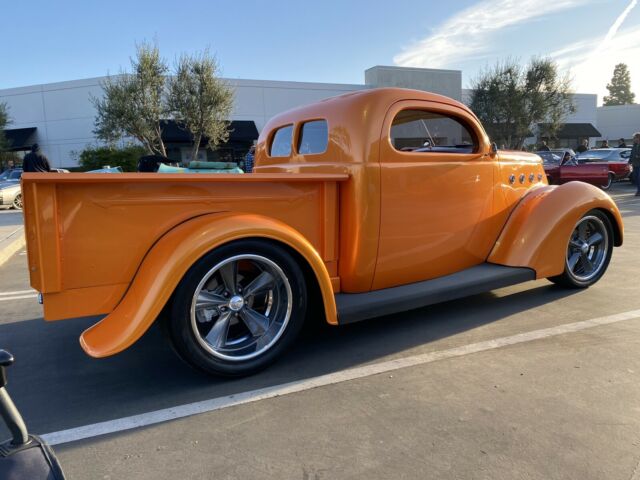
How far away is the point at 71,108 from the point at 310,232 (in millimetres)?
28643

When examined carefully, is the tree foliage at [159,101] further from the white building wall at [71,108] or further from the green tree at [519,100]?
the green tree at [519,100]

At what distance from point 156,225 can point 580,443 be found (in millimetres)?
2417

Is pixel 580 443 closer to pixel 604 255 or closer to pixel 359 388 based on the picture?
pixel 359 388

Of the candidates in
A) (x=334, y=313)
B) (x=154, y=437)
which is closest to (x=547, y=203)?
(x=334, y=313)

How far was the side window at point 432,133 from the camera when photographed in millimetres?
3787

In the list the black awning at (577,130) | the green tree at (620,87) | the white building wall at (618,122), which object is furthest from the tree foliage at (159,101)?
the green tree at (620,87)

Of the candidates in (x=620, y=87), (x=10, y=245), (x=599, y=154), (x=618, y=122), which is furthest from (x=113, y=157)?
(x=620, y=87)

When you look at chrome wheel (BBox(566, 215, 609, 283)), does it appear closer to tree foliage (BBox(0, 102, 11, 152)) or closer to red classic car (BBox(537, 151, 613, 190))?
red classic car (BBox(537, 151, 613, 190))

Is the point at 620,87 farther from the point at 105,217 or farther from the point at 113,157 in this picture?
the point at 105,217

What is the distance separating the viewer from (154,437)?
2326mm

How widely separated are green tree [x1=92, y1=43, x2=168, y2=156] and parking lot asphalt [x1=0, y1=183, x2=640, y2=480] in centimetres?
1927

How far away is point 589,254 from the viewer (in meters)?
4.77

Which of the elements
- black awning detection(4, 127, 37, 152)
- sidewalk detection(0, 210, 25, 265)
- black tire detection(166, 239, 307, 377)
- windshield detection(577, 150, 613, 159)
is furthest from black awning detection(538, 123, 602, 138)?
black tire detection(166, 239, 307, 377)

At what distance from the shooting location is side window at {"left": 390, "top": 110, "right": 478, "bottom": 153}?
3.79 m
